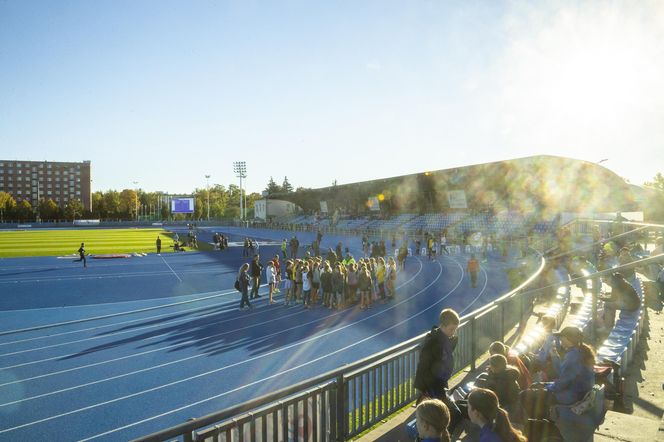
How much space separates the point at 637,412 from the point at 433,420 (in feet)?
15.0

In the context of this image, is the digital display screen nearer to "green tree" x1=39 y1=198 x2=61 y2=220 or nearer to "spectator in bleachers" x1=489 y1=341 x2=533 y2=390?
"green tree" x1=39 y1=198 x2=61 y2=220

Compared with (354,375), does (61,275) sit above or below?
below

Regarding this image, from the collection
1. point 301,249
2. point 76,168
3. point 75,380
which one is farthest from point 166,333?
point 76,168

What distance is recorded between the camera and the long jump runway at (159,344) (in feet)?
25.7

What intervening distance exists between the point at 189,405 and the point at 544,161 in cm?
3868

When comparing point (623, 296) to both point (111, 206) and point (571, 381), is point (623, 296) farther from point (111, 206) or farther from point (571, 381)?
point (111, 206)

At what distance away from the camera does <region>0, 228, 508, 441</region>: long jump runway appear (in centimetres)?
783

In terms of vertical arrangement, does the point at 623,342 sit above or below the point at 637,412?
above

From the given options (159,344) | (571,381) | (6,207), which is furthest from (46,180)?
(571,381)

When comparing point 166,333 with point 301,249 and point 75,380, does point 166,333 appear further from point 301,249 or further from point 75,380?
point 301,249

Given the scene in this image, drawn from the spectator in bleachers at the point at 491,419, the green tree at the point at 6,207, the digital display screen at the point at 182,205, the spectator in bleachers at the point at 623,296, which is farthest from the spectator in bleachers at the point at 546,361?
the green tree at the point at 6,207

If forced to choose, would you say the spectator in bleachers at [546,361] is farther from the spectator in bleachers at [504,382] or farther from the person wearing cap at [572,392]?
the spectator in bleachers at [504,382]

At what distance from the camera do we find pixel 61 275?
24.9 meters

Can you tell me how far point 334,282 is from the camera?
50.2 feet
